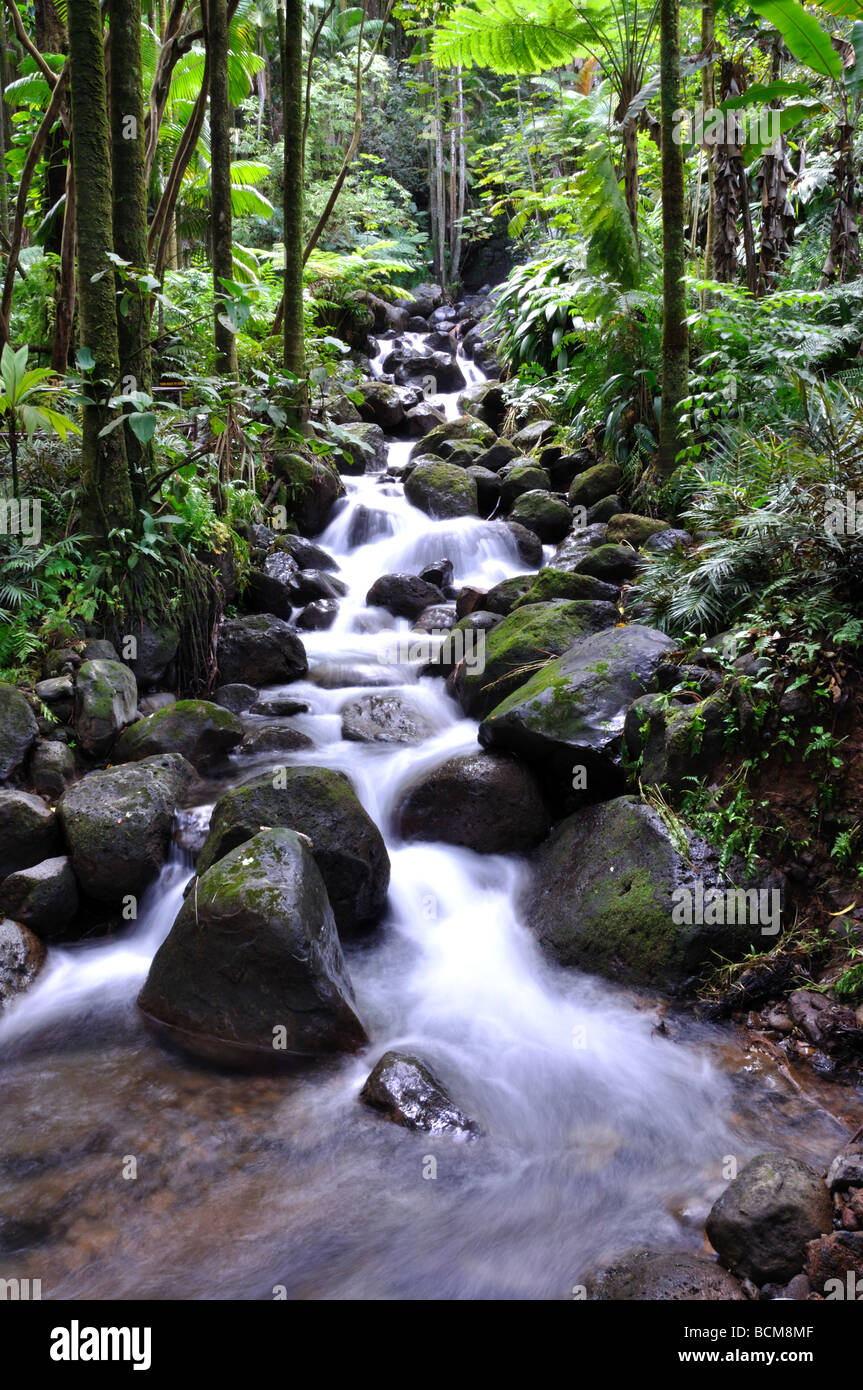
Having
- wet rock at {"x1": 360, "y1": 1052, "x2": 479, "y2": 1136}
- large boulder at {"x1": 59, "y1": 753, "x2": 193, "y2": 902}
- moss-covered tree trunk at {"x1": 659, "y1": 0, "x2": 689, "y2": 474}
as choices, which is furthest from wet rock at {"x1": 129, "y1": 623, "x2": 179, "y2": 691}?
moss-covered tree trunk at {"x1": 659, "y1": 0, "x2": 689, "y2": 474}

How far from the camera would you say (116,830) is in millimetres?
5281

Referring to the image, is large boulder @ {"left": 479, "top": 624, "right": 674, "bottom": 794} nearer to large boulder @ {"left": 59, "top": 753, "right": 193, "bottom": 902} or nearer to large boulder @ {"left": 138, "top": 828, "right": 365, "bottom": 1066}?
large boulder @ {"left": 138, "top": 828, "right": 365, "bottom": 1066}

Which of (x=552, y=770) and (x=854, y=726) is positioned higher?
(x=854, y=726)

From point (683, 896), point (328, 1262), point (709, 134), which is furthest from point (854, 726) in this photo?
point (709, 134)

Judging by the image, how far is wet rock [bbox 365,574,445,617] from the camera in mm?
9906

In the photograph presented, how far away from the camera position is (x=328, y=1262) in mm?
3236

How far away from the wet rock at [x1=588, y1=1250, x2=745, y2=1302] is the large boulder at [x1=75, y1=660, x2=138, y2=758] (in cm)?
469

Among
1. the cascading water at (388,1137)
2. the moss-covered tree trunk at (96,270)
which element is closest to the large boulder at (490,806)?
the cascading water at (388,1137)

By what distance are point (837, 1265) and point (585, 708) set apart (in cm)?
343

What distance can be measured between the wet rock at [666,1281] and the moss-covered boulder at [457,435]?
12.3 meters

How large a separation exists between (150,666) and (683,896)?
4.73m

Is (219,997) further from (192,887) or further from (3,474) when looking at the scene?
(3,474)

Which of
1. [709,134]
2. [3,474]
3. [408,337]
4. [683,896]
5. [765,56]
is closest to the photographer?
[683,896]

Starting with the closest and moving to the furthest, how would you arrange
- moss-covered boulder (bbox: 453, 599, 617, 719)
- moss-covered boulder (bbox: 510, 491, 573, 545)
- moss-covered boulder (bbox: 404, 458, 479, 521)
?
moss-covered boulder (bbox: 453, 599, 617, 719)
moss-covered boulder (bbox: 510, 491, 573, 545)
moss-covered boulder (bbox: 404, 458, 479, 521)
